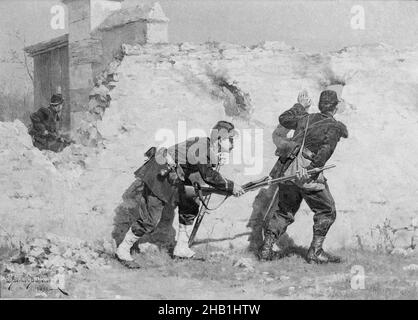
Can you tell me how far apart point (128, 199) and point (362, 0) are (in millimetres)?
5037

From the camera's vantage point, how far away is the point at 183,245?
756 centimetres

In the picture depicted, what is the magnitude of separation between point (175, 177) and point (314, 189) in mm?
1509

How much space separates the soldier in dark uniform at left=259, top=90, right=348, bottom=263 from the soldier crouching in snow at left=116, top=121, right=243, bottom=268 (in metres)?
0.67

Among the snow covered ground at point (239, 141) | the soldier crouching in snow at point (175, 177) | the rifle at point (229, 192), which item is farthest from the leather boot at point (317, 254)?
the soldier crouching in snow at point (175, 177)

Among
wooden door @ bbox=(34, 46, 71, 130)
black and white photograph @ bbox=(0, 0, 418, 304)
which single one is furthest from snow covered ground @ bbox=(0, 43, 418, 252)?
wooden door @ bbox=(34, 46, 71, 130)

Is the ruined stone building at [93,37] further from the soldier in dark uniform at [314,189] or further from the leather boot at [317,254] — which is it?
the leather boot at [317,254]

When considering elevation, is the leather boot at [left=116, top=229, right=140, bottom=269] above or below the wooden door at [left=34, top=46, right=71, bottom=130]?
below

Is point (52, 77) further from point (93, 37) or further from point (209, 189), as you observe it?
point (209, 189)

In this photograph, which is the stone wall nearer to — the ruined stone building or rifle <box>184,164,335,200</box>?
the ruined stone building

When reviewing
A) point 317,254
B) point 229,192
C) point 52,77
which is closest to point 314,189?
point 317,254

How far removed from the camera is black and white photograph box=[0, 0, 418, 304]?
7023 mm

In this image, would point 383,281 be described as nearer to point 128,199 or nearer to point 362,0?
point 128,199
